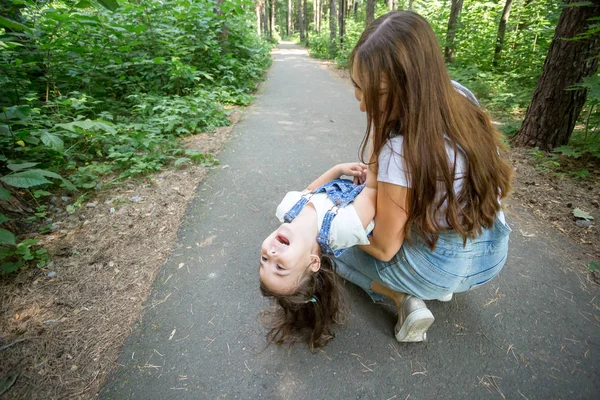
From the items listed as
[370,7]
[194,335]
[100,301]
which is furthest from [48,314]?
[370,7]

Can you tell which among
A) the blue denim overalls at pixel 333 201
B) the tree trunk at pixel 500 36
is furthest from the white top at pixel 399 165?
the tree trunk at pixel 500 36

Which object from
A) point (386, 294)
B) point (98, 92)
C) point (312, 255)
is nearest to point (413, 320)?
point (386, 294)

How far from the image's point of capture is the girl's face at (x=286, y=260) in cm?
147

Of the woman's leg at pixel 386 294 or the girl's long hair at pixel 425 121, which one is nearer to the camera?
the girl's long hair at pixel 425 121

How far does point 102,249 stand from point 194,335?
1184 mm

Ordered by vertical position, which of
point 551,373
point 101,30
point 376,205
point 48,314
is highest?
point 101,30

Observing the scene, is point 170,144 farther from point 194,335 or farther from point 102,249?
point 194,335

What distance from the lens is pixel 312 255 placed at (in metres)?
1.55

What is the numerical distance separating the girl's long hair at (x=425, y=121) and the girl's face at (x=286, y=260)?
0.56 metres

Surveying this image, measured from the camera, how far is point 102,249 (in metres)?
2.35

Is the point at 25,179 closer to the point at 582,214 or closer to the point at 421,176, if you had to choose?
the point at 421,176

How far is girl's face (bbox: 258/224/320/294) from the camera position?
58.1 inches

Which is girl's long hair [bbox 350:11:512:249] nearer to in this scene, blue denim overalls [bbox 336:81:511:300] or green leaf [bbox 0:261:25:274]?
blue denim overalls [bbox 336:81:511:300]

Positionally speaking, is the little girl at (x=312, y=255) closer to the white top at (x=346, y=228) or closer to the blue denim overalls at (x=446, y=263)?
the white top at (x=346, y=228)
